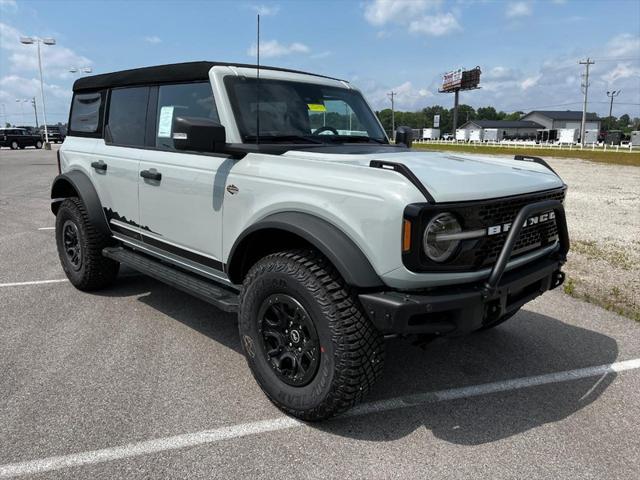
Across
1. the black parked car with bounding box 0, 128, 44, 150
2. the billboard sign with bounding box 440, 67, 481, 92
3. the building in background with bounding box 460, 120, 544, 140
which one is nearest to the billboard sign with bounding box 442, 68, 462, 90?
the billboard sign with bounding box 440, 67, 481, 92

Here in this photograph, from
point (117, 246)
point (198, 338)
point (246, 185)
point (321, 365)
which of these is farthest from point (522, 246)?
point (117, 246)

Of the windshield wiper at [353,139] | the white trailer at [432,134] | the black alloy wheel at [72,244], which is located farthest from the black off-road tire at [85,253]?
the white trailer at [432,134]

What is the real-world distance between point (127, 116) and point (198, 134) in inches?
71.8

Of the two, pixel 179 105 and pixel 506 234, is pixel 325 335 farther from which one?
pixel 179 105

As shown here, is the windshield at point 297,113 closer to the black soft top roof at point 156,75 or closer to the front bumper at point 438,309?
the black soft top roof at point 156,75

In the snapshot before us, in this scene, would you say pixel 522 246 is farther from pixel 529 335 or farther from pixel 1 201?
pixel 1 201

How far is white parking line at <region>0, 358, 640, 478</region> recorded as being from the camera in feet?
8.34

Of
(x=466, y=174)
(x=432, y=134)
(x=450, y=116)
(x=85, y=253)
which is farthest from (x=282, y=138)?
(x=450, y=116)

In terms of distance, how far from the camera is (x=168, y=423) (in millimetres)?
2902

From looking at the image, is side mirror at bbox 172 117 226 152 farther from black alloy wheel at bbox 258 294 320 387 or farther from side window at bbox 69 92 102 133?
side window at bbox 69 92 102 133

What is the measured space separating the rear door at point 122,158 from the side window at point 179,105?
25 cm

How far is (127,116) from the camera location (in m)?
4.48

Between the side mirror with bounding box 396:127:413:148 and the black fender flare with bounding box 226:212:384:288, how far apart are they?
2.40 meters

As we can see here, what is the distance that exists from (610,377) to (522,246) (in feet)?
4.27
